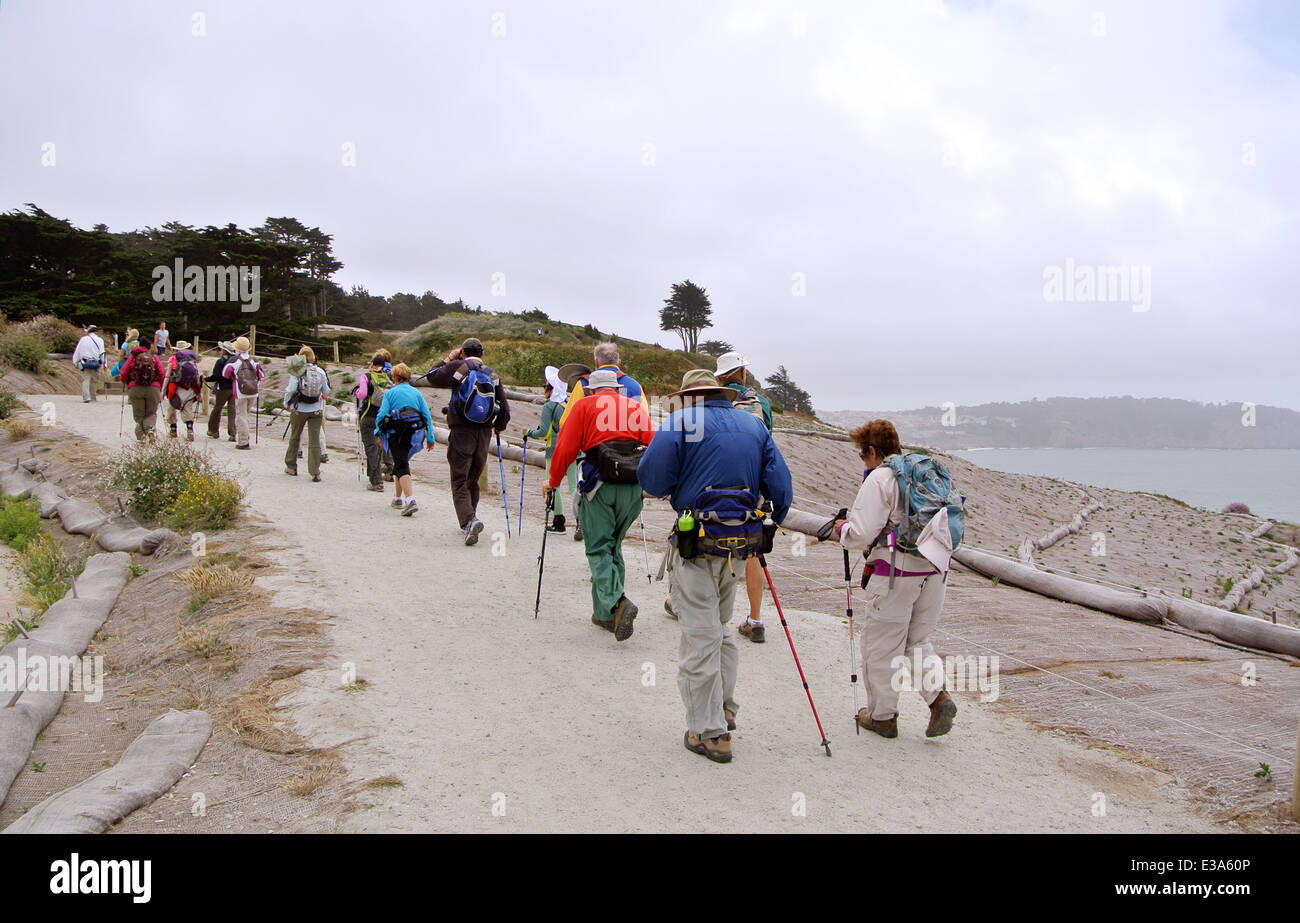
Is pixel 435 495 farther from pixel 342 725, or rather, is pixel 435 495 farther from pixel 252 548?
pixel 342 725

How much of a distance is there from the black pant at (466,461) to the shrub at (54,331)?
28.9m

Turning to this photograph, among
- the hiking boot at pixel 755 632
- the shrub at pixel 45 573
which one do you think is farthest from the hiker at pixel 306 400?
the hiking boot at pixel 755 632

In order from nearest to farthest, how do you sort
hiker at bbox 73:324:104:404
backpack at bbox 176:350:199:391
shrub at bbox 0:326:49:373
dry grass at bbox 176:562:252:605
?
dry grass at bbox 176:562:252:605 < backpack at bbox 176:350:199:391 < hiker at bbox 73:324:104:404 < shrub at bbox 0:326:49:373

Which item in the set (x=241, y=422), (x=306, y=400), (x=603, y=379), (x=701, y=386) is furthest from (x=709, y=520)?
(x=241, y=422)

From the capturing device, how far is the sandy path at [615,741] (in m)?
4.40

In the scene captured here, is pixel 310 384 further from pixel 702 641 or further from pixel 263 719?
pixel 702 641

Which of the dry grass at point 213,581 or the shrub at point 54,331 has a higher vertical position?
the shrub at point 54,331

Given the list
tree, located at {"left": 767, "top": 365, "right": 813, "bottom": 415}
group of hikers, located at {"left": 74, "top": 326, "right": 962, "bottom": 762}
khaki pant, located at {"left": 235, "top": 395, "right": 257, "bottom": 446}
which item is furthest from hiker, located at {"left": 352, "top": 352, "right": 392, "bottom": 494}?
tree, located at {"left": 767, "top": 365, "right": 813, "bottom": 415}

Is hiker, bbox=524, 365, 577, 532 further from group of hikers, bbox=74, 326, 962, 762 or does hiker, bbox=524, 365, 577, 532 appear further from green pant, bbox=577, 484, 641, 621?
group of hikers, bbox=74, 326, 962, 762

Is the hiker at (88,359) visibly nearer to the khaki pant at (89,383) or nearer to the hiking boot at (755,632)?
the khaki pant at (89,383)

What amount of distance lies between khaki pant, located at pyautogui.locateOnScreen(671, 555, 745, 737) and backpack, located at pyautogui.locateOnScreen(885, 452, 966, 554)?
108 cm

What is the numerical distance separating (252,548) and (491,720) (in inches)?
217

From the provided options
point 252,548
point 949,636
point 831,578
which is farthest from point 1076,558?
point 252,548

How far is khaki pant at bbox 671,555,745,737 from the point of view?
16.4 ft
